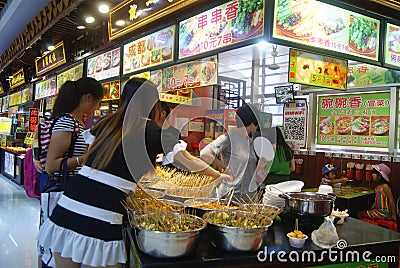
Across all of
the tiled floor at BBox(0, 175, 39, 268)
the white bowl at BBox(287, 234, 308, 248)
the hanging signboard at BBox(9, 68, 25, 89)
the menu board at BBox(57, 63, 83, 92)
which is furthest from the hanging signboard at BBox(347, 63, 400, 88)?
the hanging signboard at BBox(9, 68, 25, 89)

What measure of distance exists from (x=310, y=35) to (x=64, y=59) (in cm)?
489

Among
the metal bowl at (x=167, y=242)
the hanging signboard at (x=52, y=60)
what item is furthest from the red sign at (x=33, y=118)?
the metal bowl at (x=167, y=242)

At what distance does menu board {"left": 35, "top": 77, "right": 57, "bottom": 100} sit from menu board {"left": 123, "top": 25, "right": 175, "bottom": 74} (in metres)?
3.22

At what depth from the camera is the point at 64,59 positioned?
628 centimetres

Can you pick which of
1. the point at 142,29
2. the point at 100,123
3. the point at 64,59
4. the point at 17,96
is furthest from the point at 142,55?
the point at 17,96

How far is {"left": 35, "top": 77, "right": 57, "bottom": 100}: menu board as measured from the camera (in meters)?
6.97

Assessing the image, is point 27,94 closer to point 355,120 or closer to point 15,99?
point 15,99

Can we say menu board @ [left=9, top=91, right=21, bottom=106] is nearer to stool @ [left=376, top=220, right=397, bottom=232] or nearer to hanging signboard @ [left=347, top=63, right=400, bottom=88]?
hanging signboard @ [left=347, top=63, right=400, bottom=88]

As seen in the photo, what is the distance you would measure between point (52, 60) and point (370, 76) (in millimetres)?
5880

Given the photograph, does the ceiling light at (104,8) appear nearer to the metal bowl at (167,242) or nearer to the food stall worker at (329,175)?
the metal bowl at (167,242)

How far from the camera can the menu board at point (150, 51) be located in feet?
11.8

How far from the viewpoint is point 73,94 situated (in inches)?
99.7

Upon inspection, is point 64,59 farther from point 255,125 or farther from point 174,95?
point 255,125

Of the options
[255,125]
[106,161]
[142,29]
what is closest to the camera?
[106,161]
